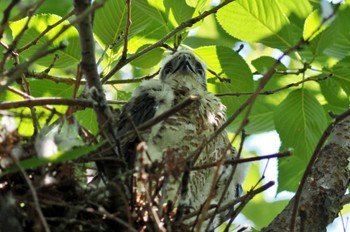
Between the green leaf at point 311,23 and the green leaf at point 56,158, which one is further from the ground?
the green leaf at point 311,23

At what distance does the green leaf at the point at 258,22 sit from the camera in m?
3.38

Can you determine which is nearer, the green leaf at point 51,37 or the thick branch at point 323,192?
the thick branch at point 323,192

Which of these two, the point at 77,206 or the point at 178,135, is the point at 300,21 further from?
the point at 77,206

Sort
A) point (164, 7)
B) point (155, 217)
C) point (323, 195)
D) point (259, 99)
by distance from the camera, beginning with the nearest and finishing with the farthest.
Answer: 1. point (155, 217)
2. point (323, 195)
3. point (164, 7)
4. point (259, 99)

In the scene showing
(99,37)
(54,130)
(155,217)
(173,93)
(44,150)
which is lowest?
(155,217)

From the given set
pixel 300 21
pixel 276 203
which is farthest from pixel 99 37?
pixel 276 203

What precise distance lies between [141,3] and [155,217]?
4.59 feet

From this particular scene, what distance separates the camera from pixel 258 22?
3.42 m

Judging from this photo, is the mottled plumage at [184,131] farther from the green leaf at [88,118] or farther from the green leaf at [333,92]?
the green leaf at [333,92]

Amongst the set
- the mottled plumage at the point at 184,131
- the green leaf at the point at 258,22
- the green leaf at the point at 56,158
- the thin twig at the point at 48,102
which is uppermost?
the green leaf at the point at 258,22

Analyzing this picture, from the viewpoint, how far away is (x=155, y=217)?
236 centimetres

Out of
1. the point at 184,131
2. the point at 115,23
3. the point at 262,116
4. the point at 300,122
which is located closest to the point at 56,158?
the point at 184,131

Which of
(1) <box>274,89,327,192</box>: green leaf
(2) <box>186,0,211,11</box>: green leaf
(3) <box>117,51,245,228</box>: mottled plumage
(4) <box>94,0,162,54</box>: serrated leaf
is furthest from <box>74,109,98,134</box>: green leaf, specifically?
(1) <box>274,89,327,192</box>: green leaf

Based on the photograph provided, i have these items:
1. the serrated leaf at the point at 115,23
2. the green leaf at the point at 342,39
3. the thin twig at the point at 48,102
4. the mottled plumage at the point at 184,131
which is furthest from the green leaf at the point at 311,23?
the thin twig at the point at 48,102
